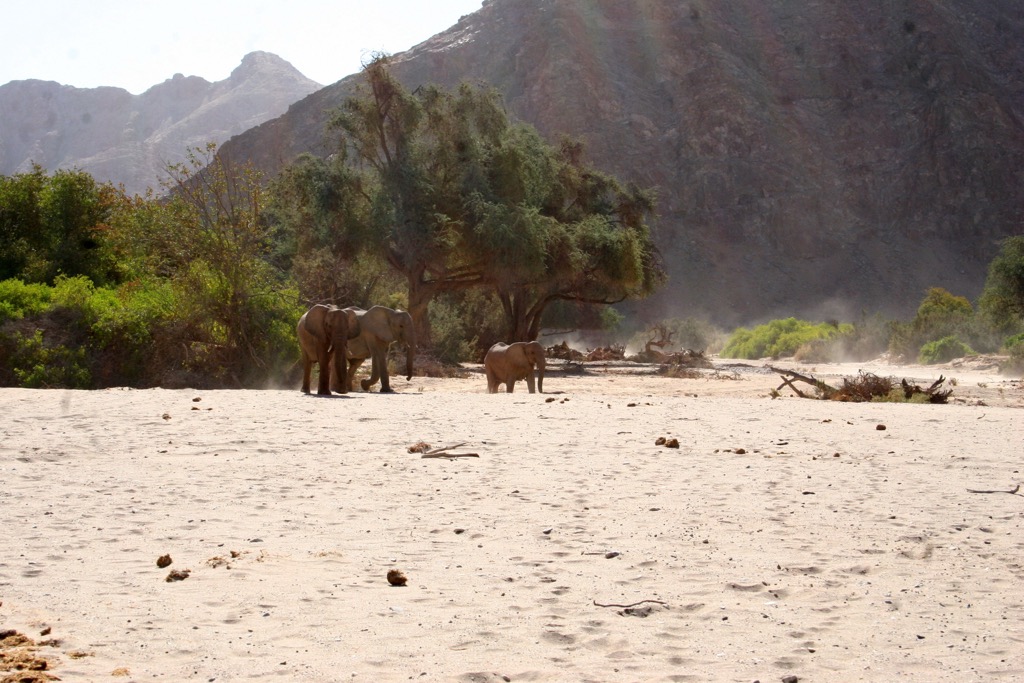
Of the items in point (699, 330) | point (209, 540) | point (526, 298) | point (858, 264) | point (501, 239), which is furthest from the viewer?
point (858, 264)

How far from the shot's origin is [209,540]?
588 cm

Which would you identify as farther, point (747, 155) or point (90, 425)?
point (747, 155)

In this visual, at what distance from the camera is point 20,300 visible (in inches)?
683

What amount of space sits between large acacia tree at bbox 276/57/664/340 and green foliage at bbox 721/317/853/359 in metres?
12.5

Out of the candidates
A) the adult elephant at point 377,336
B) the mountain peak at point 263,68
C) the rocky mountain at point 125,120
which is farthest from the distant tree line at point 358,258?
the mountain peak at point 263,68

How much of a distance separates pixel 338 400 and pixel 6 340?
637 cm

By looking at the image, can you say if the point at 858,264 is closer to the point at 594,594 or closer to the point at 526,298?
the point at 526,298

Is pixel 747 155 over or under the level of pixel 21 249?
over

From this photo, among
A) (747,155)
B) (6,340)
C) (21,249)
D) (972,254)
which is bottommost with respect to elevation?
(6,340)

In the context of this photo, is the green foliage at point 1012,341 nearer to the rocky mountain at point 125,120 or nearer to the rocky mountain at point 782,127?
the rocky mountain at point 782,127

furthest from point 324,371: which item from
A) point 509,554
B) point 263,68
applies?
point 263,68

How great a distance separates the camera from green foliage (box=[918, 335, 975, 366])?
105ft

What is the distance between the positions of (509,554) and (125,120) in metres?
131

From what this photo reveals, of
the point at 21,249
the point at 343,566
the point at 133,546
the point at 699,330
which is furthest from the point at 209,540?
the point at 699,330
